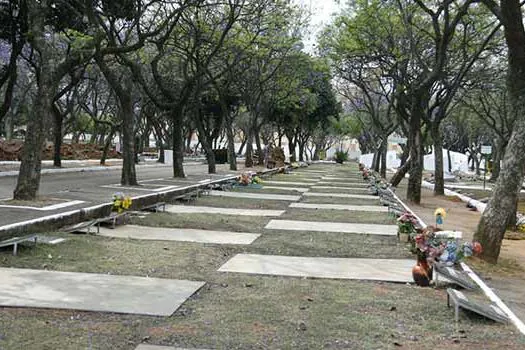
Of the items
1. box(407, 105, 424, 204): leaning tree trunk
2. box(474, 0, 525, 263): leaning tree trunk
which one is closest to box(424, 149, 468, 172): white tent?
box(407, 105, 424, 204): leaning tree trunk

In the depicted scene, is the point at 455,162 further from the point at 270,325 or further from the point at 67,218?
the point at 270,325

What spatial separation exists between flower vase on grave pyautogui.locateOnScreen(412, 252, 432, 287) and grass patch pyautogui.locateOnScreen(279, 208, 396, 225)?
6579mm

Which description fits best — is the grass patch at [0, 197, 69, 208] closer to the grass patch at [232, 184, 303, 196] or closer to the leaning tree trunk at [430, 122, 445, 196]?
the grass patch at [232, 184, 303, 196]

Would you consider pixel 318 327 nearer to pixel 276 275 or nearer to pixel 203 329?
pixel 203 329

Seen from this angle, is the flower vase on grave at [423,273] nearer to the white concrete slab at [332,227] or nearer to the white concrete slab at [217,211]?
the white concrete slab at [332,227]

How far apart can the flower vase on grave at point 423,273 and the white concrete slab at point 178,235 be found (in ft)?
12.4

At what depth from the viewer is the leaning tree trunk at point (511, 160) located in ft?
31.7

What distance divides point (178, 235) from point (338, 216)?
534 cm

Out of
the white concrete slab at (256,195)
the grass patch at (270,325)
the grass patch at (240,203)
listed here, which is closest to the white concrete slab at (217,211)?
the grass patch at (240,203)

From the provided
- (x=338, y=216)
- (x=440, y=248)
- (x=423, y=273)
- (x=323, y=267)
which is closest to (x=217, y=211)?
(x=338, y=216)

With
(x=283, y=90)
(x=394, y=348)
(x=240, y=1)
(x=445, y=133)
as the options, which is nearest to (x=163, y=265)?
(x=394, y=348)

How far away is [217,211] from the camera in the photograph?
52.4ft

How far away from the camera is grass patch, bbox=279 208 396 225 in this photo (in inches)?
593

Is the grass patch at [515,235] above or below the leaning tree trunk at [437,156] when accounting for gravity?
below
